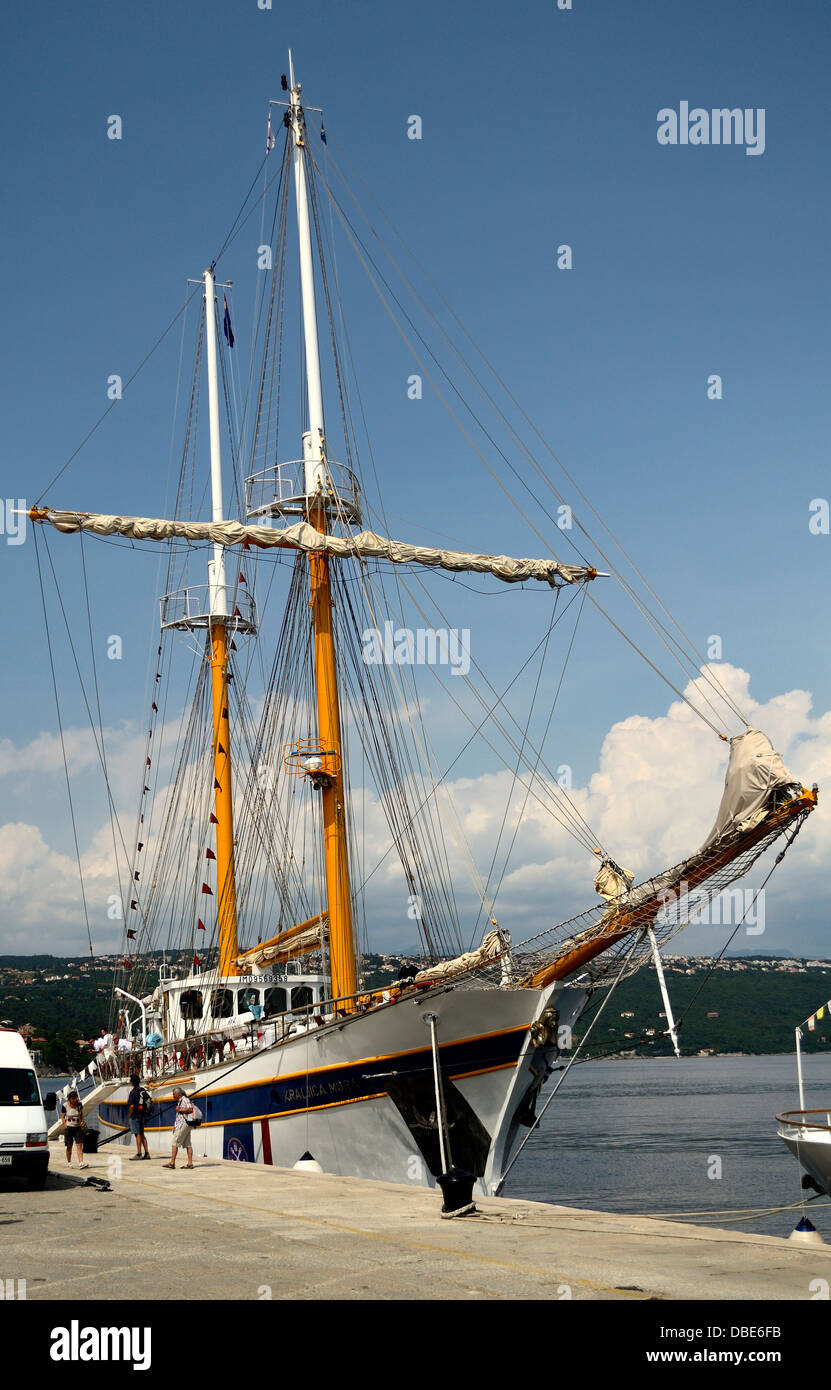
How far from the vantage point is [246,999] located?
105 ft

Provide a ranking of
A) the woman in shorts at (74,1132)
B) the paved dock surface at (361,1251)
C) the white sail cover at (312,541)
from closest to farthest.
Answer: the paved dock surface at (361,1251), the woman in shorts at (74,1132), the white sail cover at (312,541)

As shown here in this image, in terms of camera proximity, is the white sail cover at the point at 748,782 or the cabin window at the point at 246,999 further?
the cabin window at the point at 246,999

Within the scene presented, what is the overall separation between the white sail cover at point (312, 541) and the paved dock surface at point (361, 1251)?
1737 centimetres

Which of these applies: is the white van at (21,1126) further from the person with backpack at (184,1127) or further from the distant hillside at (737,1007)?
the distant hillside at (737,1007)

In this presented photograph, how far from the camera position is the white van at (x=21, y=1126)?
55.8 feet

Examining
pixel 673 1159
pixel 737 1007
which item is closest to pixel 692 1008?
pixel 737 1007

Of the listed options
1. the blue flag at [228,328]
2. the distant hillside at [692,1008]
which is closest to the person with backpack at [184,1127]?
the blue flag at [228,328]

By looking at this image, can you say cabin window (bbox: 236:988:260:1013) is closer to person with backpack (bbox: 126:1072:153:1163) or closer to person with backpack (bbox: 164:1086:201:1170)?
person with backpack (bbox: 126:1072:153:1163)

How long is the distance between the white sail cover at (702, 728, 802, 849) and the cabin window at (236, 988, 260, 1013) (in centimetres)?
1417

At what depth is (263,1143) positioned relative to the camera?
25516 millimetres

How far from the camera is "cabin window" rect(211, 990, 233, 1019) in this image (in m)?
32.3

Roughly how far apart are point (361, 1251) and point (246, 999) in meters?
21.0

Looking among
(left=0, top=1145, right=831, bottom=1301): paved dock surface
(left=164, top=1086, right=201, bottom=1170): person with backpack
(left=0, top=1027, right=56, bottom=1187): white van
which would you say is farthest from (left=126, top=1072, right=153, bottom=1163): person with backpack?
(left=0, top=1145, right=831, bottom=1301): paved dock surface

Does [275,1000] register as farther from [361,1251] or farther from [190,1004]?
[361,1251]
